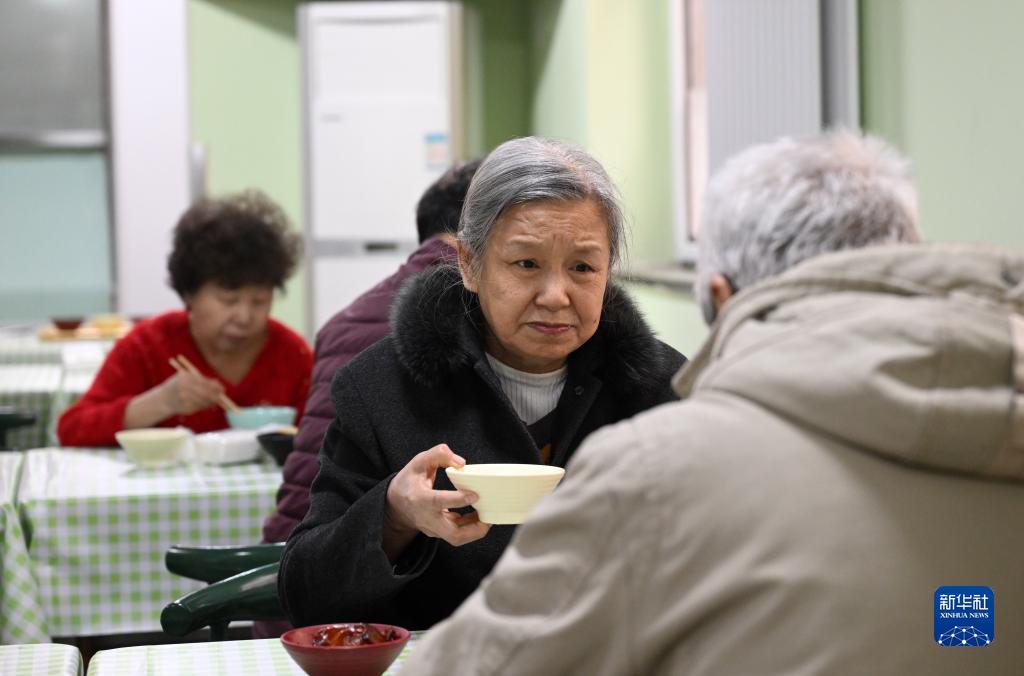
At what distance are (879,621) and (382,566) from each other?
70cm

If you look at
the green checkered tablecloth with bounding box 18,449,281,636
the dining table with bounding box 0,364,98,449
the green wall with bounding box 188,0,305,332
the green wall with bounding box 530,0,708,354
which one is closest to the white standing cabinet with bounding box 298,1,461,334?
the green wall with bounding box 188,0,305,332

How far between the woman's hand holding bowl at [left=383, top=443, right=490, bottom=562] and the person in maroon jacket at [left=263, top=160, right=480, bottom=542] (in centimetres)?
72

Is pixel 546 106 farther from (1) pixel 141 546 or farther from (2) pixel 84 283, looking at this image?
(1) pixel 141 546

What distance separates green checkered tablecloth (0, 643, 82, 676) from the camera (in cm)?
Answer: 137

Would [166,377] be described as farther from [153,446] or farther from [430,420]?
[430,420]

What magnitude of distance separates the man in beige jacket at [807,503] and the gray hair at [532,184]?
63cm

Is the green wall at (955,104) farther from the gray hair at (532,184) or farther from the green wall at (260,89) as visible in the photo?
the green wall at (260,89)

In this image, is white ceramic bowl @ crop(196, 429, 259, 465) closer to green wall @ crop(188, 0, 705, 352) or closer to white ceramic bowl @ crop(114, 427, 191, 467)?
white ceramic bowl @ crop(114, 427, 191, 467)

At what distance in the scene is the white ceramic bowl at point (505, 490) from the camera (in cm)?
121

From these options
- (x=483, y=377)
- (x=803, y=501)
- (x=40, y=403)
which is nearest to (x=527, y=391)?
(x=483, y=377)

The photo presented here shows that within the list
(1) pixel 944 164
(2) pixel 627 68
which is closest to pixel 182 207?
(2) pixel 627 68

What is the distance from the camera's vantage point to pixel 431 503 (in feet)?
4.28

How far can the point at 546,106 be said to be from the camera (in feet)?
19.2

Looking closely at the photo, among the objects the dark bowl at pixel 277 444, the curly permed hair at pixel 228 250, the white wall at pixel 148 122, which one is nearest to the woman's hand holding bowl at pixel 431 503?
the dark bowl at pixel 277 444
